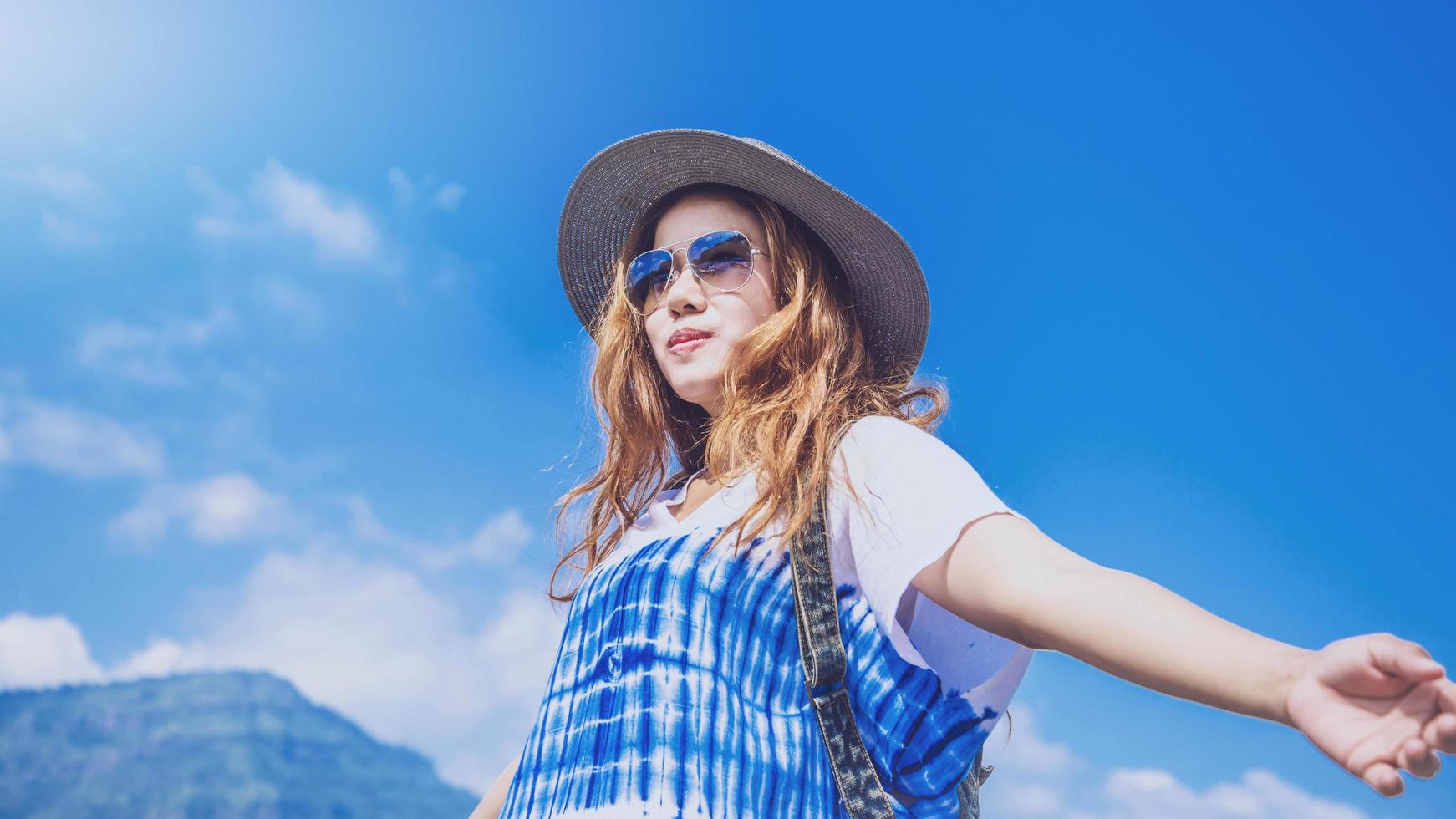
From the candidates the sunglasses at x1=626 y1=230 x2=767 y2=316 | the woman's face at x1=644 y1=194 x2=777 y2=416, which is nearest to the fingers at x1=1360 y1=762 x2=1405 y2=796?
the woman's face at x1=644 y1=194 x2=777 y2=416

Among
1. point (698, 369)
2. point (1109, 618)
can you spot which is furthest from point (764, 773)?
point (698, 369)

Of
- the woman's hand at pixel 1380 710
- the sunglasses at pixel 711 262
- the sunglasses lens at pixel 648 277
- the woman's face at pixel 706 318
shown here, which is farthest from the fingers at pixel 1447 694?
the sunglasses lens at pixel 648 277

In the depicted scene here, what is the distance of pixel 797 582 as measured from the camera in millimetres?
1691

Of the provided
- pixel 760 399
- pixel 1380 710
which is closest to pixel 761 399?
pixel 760 399

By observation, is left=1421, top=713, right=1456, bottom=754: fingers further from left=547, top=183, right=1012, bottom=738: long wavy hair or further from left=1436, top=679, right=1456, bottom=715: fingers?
left=547, top=183, right=1012, bottom=738: long wavy hair

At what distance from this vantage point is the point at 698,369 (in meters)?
2.27

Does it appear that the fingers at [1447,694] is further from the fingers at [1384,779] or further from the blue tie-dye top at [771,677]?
the blue tie-dye top at [771,677]

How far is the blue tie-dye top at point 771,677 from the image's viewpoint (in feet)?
5.16

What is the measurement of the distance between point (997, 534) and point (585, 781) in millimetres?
791

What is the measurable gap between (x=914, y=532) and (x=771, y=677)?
0.38 metres

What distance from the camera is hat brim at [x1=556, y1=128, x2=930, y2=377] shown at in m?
2.44

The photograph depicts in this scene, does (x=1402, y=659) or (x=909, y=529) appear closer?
(x=1402, y=659)

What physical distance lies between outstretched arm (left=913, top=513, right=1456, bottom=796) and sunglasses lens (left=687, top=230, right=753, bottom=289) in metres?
1.07

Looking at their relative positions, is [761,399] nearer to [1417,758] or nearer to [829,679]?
[829,679]
